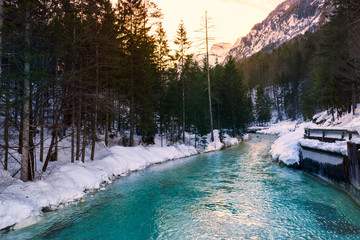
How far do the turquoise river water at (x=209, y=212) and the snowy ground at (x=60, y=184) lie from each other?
50cm

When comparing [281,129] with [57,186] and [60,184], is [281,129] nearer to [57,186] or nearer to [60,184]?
[60,184]

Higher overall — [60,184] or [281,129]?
[281,129]

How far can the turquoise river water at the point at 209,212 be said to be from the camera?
6367mm

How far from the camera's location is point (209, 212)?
7.91 meters

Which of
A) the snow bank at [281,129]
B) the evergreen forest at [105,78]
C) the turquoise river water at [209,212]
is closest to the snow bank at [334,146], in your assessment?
A: the turquoise river water at [209,212]

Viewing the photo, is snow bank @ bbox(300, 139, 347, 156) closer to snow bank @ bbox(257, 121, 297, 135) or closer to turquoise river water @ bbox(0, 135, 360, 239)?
turquoise river water @ bbox(0, 135, 360, 239)

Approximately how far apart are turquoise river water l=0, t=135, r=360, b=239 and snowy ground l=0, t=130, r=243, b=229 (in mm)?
500

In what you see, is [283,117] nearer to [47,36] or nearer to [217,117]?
[217,117]

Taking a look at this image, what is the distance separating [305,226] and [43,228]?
8081 millimetres

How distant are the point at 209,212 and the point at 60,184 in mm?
6662

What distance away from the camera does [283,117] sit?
84125mm

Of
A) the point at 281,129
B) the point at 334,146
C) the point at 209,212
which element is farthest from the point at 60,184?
the point at 281,129

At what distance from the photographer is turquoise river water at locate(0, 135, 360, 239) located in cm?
637

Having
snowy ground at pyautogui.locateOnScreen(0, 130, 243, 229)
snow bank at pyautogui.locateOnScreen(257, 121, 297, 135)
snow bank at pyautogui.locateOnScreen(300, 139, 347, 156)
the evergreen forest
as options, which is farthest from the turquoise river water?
snow bank at pyautogui.locateOnScreen(257, 121, 297, 135)
